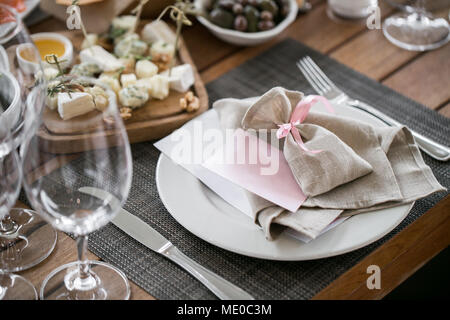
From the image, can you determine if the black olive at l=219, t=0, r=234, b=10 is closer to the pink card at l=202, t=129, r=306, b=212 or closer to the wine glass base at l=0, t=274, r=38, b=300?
the pink card at l=202, t=129, r=306, b=212

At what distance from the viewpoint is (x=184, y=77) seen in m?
1.22

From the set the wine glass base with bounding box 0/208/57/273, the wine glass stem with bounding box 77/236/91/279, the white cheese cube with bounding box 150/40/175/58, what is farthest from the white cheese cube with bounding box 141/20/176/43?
the wine glass stem with bounding box 77/236/91/279

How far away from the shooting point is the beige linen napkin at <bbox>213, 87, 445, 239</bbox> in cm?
90

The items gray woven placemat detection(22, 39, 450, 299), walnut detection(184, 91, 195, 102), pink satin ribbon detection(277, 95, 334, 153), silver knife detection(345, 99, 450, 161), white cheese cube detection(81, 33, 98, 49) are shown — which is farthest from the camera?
white cheese cube detection(81, 33, 98, 49)

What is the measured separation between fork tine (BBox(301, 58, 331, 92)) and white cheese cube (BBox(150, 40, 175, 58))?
0.98 ft

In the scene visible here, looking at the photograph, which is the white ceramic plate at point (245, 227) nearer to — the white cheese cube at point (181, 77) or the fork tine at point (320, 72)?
the white cheese cube at point (181, 77)

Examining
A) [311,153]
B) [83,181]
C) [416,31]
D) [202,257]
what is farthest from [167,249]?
[416,31]

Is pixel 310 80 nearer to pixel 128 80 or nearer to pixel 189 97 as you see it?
pixel 189 97

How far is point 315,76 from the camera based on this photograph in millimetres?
1296

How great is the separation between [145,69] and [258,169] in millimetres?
386

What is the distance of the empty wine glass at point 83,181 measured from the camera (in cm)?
74

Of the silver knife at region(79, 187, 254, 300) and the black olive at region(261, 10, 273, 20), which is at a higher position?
the black olive at region(261, 10, 273, 20)

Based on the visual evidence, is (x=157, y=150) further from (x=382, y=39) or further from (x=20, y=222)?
(x=382, y=39)
